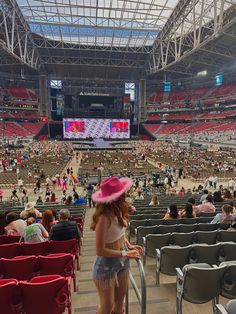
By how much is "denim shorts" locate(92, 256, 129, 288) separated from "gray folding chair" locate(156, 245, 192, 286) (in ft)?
4.75

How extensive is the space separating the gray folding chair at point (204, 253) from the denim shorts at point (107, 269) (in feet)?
5.57

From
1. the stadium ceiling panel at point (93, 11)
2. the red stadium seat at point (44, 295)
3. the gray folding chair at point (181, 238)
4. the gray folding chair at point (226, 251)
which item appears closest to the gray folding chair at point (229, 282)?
the gray folding chair at point (226, 251)

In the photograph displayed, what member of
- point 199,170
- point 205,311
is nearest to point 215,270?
point 205,311

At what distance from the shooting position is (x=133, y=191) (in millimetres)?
19797

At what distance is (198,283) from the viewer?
293 cm

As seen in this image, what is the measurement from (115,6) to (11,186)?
3698cm

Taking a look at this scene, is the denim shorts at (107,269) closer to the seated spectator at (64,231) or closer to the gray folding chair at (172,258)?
the gray folding chair at (172,258)

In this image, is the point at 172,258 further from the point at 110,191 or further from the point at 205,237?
the point at 110,191

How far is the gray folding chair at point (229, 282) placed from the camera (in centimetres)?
298

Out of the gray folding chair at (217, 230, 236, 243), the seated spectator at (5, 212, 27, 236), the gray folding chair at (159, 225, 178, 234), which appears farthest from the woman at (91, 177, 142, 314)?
the seated spectator at (5, 212, 27, 236)

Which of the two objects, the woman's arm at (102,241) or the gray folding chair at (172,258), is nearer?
the woman's arm at (102,241)

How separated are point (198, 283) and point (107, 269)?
1200 mm

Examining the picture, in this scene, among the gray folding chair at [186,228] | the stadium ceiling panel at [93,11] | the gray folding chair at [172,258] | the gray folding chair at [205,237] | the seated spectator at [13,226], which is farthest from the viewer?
the stadium ceiling panel at [93,11]

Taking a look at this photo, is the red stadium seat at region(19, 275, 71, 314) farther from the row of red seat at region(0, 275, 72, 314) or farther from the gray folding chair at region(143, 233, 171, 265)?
the gray folding chair at region(143, 233, 171, 265)
